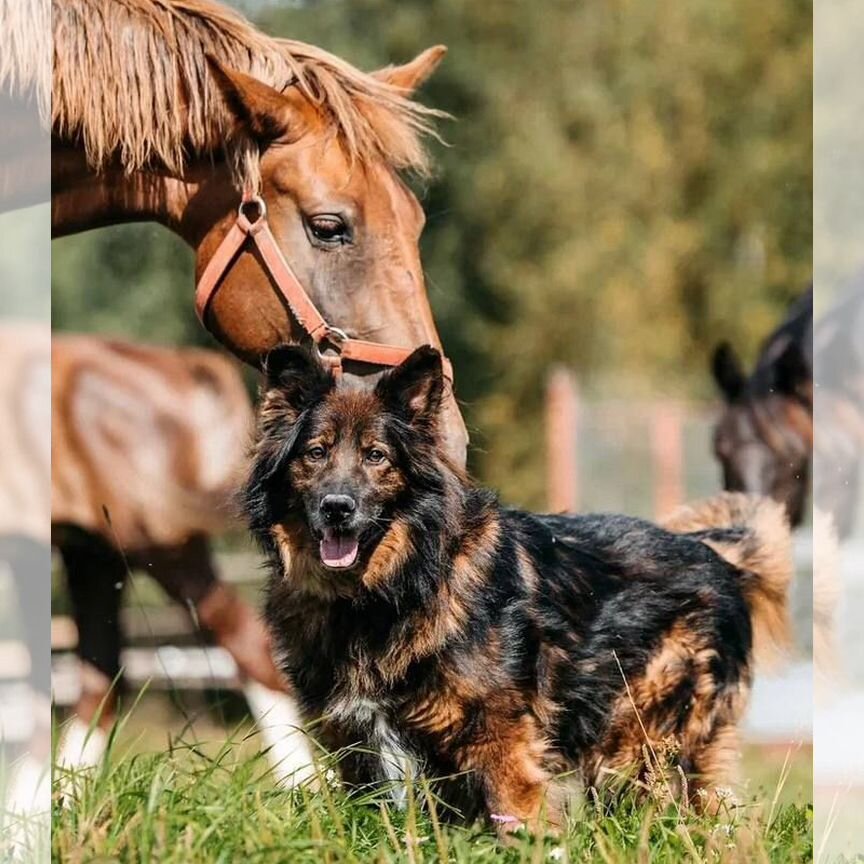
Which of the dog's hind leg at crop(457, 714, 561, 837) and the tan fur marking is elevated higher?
the tan fur marking

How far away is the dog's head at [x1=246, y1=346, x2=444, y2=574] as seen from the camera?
158 inches

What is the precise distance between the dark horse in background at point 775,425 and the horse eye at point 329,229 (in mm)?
3967

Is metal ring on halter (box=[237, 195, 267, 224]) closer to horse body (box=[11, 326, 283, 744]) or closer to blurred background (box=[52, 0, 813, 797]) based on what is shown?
horse body (box=[11, 326, 283, 744])

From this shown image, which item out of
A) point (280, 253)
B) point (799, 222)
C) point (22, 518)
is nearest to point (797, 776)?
point (280, 253)

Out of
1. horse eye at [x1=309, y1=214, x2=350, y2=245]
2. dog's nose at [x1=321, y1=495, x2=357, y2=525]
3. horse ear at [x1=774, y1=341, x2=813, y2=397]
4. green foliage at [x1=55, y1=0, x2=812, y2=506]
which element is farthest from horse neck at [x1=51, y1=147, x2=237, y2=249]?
green foliage at [x1=55, y1=0, x2=812, y2=506]

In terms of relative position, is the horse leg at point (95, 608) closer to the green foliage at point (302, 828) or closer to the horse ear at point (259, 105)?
the green foliage at point (302, 828)

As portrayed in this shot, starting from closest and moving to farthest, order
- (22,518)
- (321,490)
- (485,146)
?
(22,518), (321,490), (485,146)

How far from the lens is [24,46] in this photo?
407cm

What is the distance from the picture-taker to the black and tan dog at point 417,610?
4.07 m

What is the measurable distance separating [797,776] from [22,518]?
4.15 m

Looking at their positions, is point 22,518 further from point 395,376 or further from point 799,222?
point 799,222

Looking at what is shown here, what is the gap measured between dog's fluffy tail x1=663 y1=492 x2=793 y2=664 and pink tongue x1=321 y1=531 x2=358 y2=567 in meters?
1.59

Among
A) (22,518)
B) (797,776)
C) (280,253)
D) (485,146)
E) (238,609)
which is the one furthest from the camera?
(485,146)

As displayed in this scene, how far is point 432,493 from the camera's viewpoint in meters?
4.15
